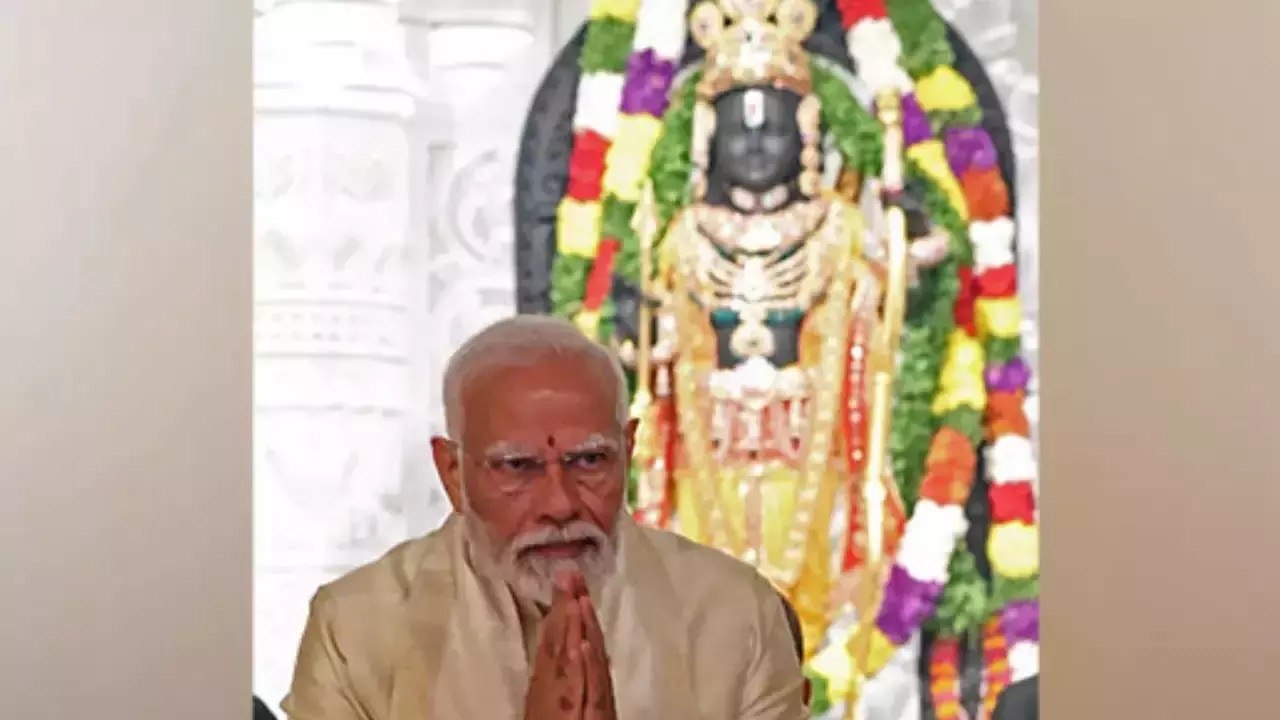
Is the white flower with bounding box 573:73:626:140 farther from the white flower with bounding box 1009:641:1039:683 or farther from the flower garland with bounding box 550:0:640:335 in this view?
the white flower with bounding box 1009:641:1039:683

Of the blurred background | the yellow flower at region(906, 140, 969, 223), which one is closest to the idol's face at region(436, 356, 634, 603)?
the blurred background

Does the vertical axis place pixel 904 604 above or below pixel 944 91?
below

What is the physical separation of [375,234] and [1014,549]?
1.28 metres

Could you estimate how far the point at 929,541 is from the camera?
324 centimetres

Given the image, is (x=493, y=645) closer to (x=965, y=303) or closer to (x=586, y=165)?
(x=586, y=165)

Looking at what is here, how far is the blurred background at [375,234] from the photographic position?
3.18 meters

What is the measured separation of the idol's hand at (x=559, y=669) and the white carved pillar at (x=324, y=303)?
1177mm

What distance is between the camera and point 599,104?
3271mm

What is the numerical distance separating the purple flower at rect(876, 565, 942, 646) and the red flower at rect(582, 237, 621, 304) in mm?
721

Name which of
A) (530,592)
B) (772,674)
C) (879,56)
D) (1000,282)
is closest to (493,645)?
(530,592)

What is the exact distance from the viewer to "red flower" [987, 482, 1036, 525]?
3.21 m
